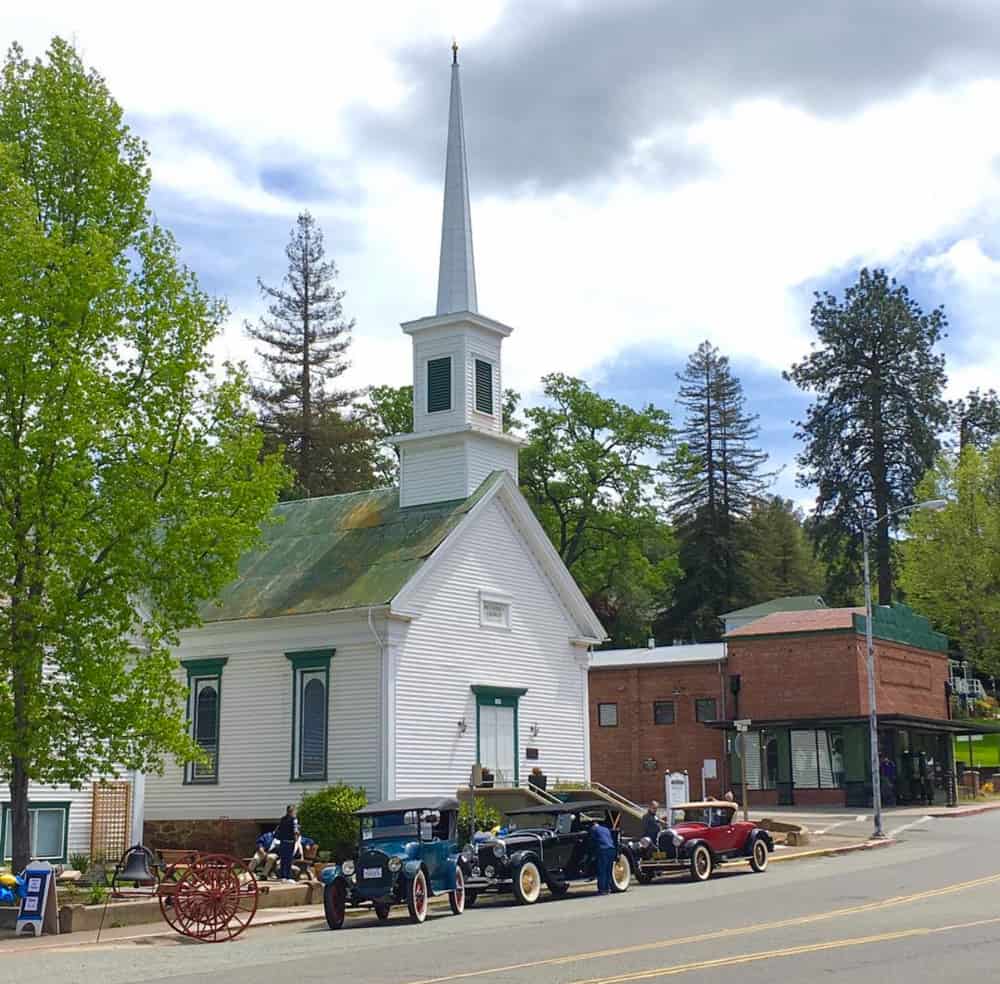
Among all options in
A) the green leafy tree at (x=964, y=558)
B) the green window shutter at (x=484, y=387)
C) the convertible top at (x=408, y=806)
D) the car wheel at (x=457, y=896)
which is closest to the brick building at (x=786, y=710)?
the green leafy tree at (x=964, y=558)

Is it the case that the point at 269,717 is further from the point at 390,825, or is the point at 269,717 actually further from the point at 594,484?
the point at 594,484

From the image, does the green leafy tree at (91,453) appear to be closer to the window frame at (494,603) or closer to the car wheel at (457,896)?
the car wheel at (457,896)

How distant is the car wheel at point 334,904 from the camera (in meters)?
19.8

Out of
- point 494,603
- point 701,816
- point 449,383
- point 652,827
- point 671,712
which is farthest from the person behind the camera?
point 671,712

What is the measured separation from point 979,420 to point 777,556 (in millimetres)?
16907

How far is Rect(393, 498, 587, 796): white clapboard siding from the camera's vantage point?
3191cm

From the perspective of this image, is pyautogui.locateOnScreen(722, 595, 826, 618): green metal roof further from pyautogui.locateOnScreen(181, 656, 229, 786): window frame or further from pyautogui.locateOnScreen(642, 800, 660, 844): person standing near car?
pyautogui.locateOnScreen(642, 800, 660, 844): person standing near car

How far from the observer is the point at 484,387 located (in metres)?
36.8

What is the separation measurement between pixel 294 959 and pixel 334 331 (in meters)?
67.6

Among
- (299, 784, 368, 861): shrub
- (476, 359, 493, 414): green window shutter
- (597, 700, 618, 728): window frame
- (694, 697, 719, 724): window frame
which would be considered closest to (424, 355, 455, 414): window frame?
(476, 359, 493, 414): green window shutter

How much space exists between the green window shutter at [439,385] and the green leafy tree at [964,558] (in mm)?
42900

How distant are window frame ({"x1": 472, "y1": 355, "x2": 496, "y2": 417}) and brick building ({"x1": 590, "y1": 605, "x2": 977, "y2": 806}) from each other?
Result: 52.7 ft

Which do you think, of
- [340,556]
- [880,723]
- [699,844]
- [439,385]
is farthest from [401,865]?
[880,723]

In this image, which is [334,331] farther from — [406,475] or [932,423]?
[406,475]
